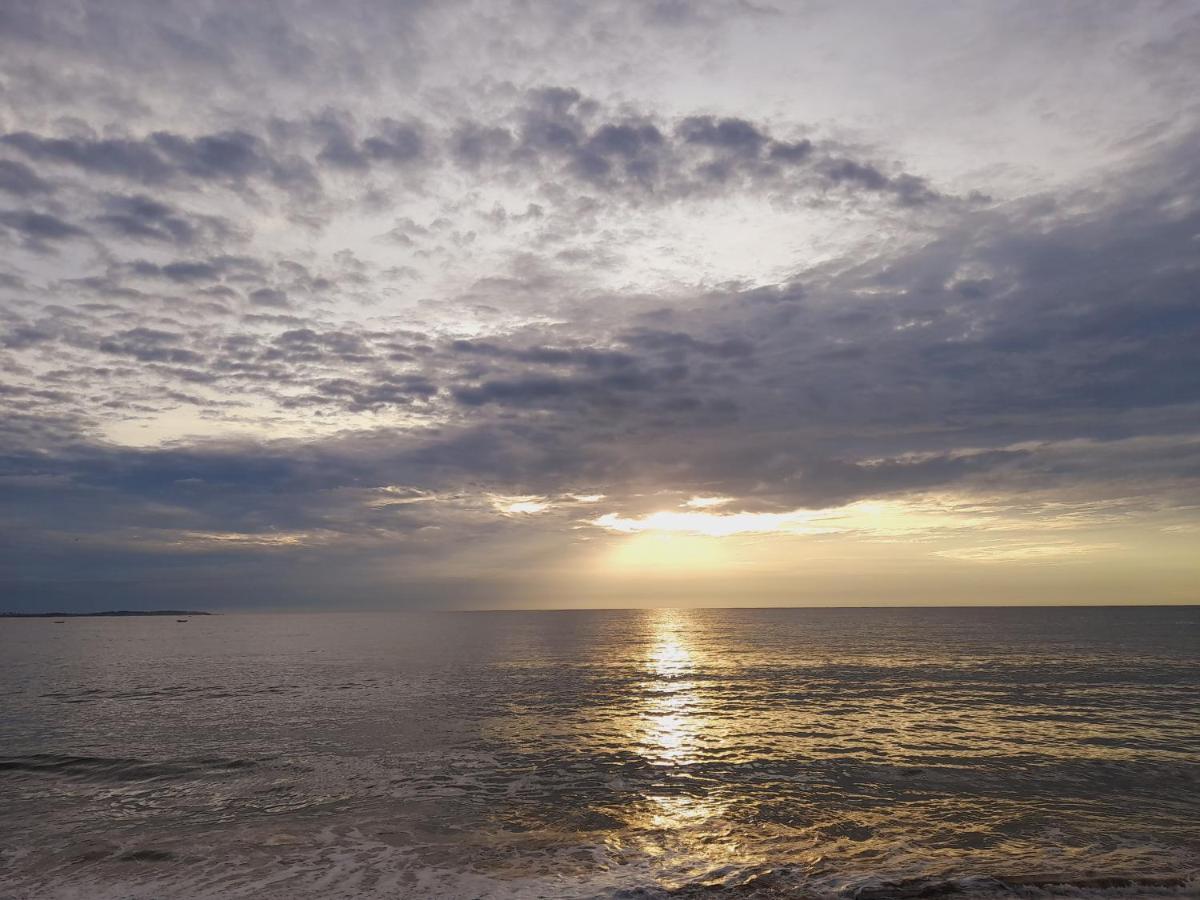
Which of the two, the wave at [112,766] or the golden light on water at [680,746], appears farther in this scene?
the wave at [112,766]

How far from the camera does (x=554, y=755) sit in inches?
1334

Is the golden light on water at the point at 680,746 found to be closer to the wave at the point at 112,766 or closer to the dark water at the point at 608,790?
the dark water at the point at 608,790

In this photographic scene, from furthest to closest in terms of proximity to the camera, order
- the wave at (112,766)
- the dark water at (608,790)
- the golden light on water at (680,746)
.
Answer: the wave at (112,766) → the golden light on water at (680,746) → the dark water at (608,790)

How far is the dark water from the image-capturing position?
60.6 feet

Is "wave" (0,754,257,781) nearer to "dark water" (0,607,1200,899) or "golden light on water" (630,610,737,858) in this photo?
"dark water" (0,607,1200,899)

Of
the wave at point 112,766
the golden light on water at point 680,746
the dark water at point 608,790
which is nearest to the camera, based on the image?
the dark water at point 608,790

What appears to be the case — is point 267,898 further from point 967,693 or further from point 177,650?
point 177,650

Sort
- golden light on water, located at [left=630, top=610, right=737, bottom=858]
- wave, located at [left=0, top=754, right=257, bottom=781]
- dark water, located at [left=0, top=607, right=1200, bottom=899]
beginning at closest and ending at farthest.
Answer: dark water, located at [left=0, top=607, right=1200, bottom=899], golden light on water, located at [left=630, top=610, right=737, bottom=858], wave, located at [left=0, top=754, right=257, bottom=781]

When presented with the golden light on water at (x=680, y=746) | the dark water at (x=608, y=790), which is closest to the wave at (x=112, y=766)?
the dark water at (x=608, y=790)

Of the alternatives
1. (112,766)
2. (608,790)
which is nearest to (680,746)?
(608,790)

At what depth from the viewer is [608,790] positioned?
27625 mm

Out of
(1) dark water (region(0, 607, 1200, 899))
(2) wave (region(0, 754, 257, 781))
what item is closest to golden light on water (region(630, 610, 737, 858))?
(1) dark water (region(0, 607, 1200, 899))

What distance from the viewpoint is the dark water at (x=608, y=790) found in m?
18.5

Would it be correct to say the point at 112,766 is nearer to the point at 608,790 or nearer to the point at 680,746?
the point at 608,790
